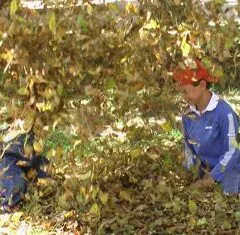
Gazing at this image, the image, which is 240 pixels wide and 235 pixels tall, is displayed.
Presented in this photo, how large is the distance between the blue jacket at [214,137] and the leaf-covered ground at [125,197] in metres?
0.15

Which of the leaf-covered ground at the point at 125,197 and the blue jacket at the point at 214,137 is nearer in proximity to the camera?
the leaf-covered ground at the point at 125,197

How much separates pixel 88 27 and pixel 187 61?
17.7 inches

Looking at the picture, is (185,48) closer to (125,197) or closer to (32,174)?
(125,197)

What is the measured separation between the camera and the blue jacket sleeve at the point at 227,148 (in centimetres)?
347

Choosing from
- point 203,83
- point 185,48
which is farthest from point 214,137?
point 185,48

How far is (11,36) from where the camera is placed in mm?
2508

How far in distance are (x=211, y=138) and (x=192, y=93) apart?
1.34 ft

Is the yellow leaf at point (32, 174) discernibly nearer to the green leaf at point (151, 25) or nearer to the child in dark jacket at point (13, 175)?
the child in dark jacket at point (13, 175)

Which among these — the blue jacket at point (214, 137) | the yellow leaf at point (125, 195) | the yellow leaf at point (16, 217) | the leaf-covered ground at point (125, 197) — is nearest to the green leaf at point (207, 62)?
the leaf-covered ground at point (125, 197)

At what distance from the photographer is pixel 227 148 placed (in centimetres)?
351

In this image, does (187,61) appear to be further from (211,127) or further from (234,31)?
(211,127)

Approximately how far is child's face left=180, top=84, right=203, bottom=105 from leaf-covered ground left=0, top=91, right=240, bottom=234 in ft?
0.66

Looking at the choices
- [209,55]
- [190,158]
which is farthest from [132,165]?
[209,55]

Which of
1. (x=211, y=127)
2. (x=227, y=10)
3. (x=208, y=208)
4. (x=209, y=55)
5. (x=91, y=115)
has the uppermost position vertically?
(x=227, y=10)
